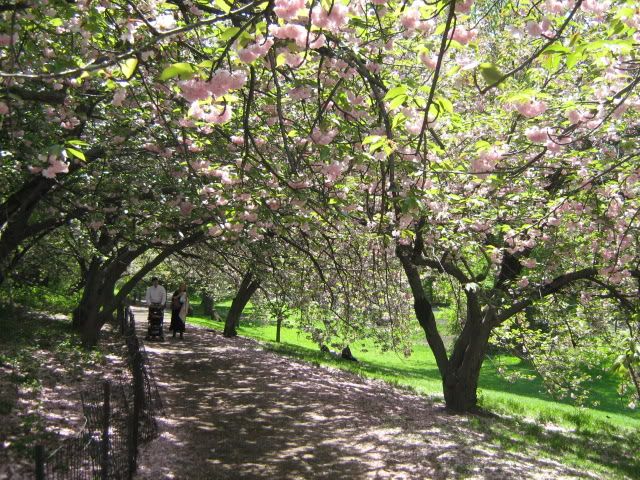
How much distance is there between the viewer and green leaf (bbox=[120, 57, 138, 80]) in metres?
2.72

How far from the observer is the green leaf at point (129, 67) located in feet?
8.92

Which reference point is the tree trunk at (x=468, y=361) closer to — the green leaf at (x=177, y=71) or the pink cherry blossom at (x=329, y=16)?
the pink cherry blossom at (x=329, y=16)

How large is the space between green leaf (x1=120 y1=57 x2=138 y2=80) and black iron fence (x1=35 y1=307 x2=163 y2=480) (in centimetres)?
174

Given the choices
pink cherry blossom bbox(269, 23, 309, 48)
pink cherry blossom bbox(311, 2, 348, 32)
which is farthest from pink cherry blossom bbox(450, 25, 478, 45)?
pink cherry blossom bbox(269, 23, 309, 48)

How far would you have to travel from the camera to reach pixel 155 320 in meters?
15.3

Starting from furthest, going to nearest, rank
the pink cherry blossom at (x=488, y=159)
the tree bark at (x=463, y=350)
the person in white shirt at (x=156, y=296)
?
the person in white shirt at (x=156, y=296) → the tree bark at (x=463, y=350) → the pink cherry blossom at (x=488, y=159)

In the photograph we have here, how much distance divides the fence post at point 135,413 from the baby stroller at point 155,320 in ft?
28.0

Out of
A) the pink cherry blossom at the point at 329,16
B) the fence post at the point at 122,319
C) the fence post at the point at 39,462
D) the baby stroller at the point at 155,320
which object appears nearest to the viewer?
the fence post at the point at 39,462

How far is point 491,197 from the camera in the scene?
7344 millimetres

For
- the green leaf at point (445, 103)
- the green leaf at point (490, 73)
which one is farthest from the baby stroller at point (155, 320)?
the green leaf at point (490, 73)

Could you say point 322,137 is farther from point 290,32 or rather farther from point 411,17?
point 290,32


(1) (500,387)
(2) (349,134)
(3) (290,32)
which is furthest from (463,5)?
(1) (500,387)

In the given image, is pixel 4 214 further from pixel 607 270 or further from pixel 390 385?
pixel 390 385

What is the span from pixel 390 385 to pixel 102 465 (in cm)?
949
